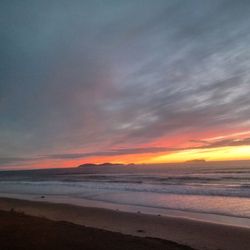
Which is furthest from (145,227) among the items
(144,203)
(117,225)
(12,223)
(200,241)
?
(144,203)

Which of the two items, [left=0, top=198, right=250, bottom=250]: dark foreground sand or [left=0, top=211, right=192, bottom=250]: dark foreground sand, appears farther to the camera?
[left=0, top=198, right=250, bottom=250]: dark foreground sand

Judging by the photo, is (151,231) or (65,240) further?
(151,231)

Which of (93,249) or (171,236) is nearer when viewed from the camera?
(93,249)

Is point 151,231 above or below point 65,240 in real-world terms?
below

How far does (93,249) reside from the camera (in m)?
8.39

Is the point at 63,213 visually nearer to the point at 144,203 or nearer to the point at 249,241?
the point at 144,203

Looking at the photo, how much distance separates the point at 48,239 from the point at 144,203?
13.8 meters

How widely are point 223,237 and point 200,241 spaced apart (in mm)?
1113

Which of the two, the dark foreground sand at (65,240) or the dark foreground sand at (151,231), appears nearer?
the dark foreground sand at (65,240)

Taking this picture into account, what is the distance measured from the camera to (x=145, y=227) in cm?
1366

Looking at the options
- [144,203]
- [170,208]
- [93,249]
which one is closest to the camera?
[93,249]

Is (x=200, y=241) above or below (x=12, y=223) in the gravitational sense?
below

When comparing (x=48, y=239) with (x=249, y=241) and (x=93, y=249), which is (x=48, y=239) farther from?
(x=249, y=241)

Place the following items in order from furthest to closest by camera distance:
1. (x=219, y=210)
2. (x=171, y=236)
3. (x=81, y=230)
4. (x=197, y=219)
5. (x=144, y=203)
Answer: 1. (x=144, y=203)
2. (x=219, y=210)
3. (x=197, y=219)
4. (x=171, y=236)
5. (x=81, y=230)
